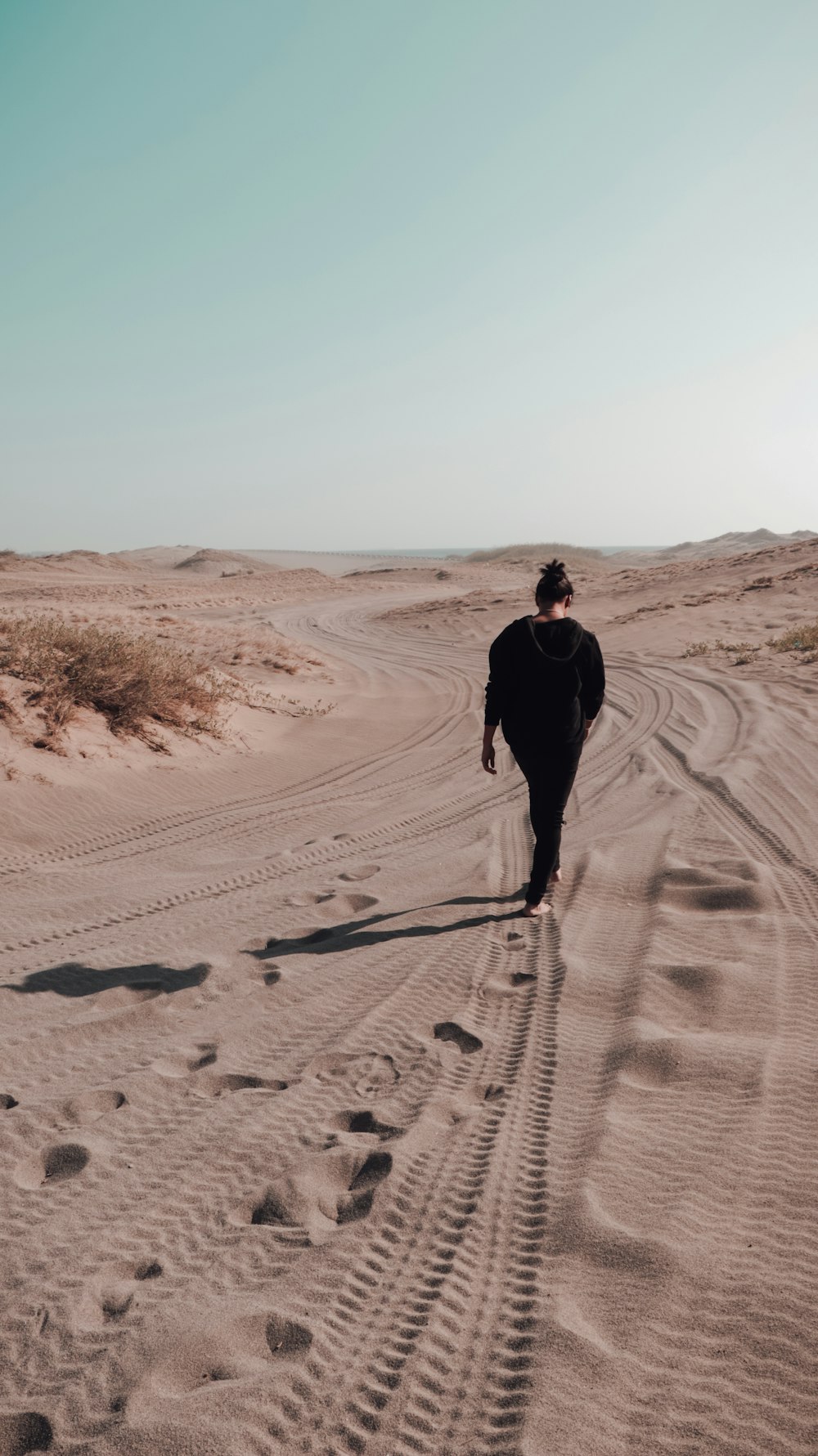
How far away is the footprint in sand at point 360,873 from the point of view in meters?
5.47

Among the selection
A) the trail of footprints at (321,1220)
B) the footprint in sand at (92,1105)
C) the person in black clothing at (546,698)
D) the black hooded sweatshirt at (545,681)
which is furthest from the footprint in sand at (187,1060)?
the black hooded sweatshirt at (545,681)

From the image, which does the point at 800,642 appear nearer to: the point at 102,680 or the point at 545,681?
the point at 102,680

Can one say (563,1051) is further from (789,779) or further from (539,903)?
(789,779)

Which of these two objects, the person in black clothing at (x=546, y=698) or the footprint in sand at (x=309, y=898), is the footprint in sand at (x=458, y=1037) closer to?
the person in black clothing at (x=546, y=698)

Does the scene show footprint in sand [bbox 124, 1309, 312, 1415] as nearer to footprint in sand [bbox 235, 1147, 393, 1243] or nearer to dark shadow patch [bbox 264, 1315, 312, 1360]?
dark shadow patch [bbox 264, 1315, 312, 1360]

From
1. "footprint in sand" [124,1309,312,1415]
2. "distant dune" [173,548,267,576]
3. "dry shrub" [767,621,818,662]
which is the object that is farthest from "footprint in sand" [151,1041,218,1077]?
"distant dune" [173,548,267,576]

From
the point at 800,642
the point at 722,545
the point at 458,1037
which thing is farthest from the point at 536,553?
the point at 458,1037

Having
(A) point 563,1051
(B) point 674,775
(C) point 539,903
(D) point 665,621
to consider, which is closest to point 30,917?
(C) point 539,903

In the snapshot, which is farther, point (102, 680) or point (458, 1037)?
point (102, 680)

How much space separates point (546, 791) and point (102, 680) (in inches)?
214

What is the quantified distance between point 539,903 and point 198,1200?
2.64 meters

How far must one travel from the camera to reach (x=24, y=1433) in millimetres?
1792

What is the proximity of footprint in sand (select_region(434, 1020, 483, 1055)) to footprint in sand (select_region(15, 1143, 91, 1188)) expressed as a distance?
1368mm

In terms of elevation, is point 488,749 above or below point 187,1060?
above
